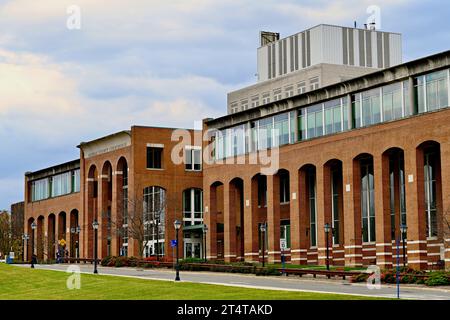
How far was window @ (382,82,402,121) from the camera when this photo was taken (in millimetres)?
63938

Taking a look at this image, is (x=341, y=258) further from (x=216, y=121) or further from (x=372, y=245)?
(x=216, y=121)

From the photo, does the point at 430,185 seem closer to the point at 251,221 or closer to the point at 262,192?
the point at 251,221

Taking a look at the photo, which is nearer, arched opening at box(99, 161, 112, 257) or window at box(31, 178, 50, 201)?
arched opening at box(99, 161, 112, 257)

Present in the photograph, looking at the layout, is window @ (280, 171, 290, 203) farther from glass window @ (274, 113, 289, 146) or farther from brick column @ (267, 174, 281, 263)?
glass window @ (274, 113, 289, 146)

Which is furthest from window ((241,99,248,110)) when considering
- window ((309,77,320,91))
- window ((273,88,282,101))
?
window ((309,77,320,91))

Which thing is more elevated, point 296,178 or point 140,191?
point 140,191

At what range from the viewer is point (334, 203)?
73.7 meters

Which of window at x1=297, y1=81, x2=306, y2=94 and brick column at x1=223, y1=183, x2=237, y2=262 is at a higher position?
window at x1=297, y1=81, x2=306, y2=94

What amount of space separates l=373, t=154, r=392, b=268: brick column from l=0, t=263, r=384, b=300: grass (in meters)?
21.4

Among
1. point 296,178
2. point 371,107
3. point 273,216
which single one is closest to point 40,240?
point 273,216

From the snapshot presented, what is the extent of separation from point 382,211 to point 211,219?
2525 centimetres

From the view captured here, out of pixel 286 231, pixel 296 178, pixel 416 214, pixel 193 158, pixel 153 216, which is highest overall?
pixel 193 158

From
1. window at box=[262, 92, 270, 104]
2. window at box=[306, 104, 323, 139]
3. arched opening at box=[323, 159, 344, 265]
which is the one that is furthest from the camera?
window at box=[262, 92, 270, 104]

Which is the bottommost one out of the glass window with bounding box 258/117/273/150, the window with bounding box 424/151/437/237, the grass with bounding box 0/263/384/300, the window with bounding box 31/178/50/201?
the grass with bounding box 0/263/384/300
